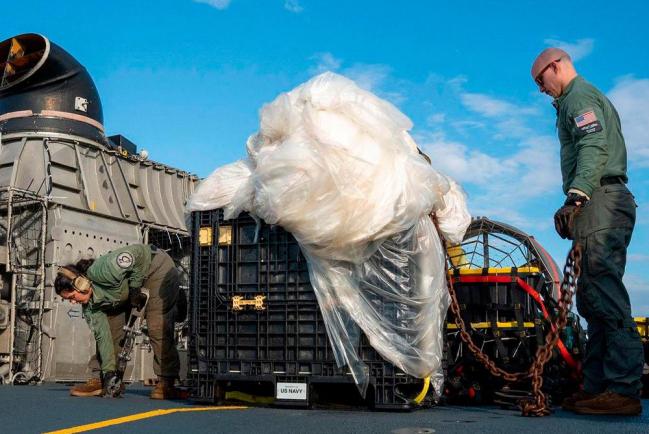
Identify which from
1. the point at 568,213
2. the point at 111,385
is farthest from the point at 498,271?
the point at 111,385

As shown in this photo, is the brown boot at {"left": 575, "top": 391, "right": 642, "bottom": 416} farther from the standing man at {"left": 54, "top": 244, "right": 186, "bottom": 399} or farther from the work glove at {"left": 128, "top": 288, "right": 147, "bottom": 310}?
the work glove at {"left": 128, "top": 288, "right": 147, "bottom": 310}

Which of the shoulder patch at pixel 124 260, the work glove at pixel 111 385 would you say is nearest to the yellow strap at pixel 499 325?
the shoulder patch at pixel 124 260

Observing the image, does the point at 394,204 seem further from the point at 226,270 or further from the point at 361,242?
the point at 226,270

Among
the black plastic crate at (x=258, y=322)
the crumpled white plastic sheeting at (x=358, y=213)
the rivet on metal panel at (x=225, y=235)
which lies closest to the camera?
the crumpled white plastic sheeting at (x=358, y=213)

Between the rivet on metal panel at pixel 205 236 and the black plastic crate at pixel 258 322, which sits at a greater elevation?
the rivet on metal panel at pixel 205 236

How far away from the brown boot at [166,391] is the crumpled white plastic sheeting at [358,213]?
189 cm

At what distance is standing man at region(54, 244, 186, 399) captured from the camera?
545 cm

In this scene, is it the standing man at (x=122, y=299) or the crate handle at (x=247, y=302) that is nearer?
the crate handle at (x=247, y=302)

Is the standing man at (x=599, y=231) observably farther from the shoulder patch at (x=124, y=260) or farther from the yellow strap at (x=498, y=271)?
the shoulder patch at (x=124, y=260)

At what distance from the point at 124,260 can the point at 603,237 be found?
3.56 m

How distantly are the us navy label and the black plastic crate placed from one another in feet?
0.09

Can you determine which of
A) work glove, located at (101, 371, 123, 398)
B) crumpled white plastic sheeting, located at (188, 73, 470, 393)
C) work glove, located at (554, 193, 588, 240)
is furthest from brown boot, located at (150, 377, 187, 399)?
work glove, located at (554, 193, 588, 240)

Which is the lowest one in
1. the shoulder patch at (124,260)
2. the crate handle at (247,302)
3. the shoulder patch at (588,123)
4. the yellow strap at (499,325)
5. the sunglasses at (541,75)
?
the yellow strap at (499,325)

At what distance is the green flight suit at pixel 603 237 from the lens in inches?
145
